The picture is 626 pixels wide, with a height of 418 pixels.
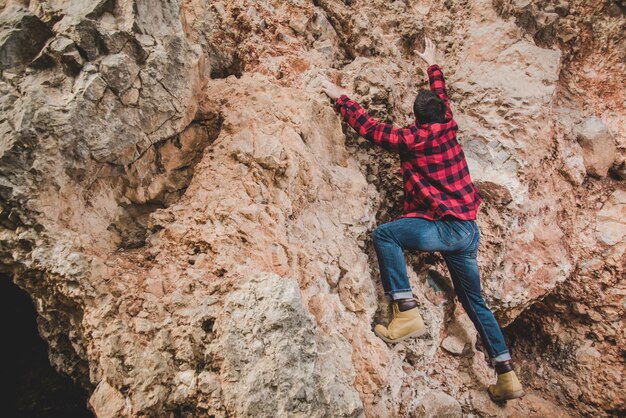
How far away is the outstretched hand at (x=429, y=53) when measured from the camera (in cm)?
355

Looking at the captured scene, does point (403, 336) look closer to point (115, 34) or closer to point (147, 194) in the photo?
point (147, 194)

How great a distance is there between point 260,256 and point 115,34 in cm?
164

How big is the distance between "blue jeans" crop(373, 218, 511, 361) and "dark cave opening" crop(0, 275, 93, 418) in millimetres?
2957

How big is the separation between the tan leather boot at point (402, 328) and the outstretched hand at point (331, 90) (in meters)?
1.76

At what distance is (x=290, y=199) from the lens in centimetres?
256

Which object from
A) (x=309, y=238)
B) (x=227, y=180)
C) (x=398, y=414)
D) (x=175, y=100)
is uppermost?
(x=175, y=100)

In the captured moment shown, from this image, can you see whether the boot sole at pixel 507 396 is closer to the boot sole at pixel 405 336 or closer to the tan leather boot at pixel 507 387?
the tan leather boot at pixel 507 387

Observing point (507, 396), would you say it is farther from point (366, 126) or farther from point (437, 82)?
point (437, 82)

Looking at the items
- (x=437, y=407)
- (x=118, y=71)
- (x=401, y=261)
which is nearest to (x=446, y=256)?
(x=401, y=261)

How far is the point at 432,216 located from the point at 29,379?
386 cm

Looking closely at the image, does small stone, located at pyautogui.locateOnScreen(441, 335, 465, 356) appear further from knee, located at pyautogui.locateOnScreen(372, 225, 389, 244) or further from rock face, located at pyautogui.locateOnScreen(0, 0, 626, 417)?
knee, located at pyautogui.locateOnScreen(372, 225, 389, 244)

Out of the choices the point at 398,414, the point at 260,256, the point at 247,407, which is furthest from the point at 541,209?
the point at 247,407

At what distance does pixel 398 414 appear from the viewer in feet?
8.28

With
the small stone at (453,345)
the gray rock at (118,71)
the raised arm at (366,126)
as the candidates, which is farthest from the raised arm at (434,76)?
the gray rock at (118,71)
